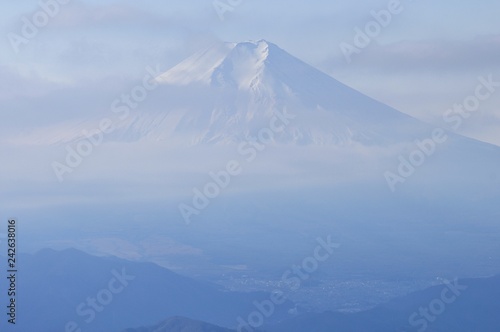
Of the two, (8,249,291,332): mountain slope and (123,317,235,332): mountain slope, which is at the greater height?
(8,249,291,332): mountain slope

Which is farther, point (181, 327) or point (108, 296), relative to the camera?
point (108, 296)

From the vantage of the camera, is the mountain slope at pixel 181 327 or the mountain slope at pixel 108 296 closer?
the mountain slope at pixel 181 327

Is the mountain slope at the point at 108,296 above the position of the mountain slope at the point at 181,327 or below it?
above

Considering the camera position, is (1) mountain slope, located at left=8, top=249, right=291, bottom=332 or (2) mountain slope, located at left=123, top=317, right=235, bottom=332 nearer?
(2) mountain slope, located at left=123, top=317, right=235, bottom=332

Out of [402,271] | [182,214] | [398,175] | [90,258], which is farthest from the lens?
[398,175]

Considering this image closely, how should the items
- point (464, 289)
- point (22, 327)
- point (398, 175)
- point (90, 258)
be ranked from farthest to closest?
point (398, 175) → point (90, 258) → point (464, 289) → point (22, 327)

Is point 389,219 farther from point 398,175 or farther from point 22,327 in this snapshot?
point 22,327

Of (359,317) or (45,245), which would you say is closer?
(359,317)

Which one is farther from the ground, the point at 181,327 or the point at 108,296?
the point at 108,296

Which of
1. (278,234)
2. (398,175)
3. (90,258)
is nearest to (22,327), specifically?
(90,258)

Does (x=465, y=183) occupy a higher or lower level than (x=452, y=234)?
higher

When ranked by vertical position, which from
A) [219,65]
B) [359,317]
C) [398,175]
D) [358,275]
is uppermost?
[219,65]
